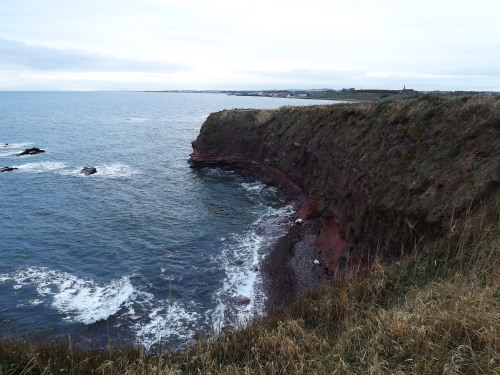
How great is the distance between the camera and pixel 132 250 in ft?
75.1

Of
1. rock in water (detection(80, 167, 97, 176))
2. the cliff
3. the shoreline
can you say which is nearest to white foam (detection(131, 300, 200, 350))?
the shoreline

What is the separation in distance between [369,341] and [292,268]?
16.3m

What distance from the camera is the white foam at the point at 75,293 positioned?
54.0ft

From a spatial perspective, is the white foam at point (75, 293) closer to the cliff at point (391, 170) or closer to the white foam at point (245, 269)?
the white foam at point (245, 269)

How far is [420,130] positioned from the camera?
1823 cm

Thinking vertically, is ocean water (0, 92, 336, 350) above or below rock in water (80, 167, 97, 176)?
below

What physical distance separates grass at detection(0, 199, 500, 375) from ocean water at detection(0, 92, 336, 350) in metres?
1.14

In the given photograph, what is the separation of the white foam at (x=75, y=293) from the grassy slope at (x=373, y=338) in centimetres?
1115

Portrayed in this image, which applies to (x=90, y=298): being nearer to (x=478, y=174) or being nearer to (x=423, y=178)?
(x=423, y=178)

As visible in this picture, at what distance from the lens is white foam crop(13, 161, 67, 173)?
43375 millimetres

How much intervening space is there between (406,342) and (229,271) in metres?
16.9

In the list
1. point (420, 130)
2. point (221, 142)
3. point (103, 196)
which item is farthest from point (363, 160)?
point (221, 142)

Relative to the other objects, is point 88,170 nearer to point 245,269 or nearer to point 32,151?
point 32,151

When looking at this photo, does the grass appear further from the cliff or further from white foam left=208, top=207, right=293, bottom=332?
white foam left=208, top=207, right=293, bottom=332
